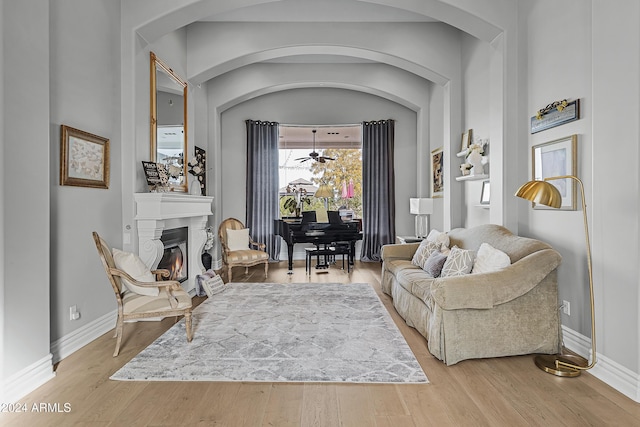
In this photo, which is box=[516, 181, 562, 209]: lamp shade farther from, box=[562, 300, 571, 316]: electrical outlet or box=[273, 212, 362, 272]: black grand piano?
box=[273, 212, 362, 272]: black grand piano

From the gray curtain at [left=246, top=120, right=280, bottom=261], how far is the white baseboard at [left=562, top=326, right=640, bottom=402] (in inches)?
228

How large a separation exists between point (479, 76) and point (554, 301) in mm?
3182

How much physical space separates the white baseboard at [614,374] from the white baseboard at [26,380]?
3.79m

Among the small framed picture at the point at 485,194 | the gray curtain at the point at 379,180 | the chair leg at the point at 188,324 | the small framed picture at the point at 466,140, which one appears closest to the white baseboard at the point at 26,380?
the chair leg at the point at 188,324

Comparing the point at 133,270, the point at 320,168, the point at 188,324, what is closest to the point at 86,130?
the point at 133,270

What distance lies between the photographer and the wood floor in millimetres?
2211

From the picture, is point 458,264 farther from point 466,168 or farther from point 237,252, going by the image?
point 237,252

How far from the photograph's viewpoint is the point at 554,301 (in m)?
3.08

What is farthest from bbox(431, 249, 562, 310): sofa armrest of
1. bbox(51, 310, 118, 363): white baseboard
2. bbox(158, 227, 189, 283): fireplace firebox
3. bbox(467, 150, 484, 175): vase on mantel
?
bbox(158, 227, 189, 283): fireplace firebox

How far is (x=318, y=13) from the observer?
5402 mm

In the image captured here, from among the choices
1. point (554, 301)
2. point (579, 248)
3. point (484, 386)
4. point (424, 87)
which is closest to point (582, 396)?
point (484, 386)

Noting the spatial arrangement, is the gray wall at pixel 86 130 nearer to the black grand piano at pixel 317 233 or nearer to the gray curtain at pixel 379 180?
the black grand piano at pixel 317 233

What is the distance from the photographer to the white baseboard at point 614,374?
245 cm

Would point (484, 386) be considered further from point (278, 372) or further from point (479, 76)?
point (479, 76)
